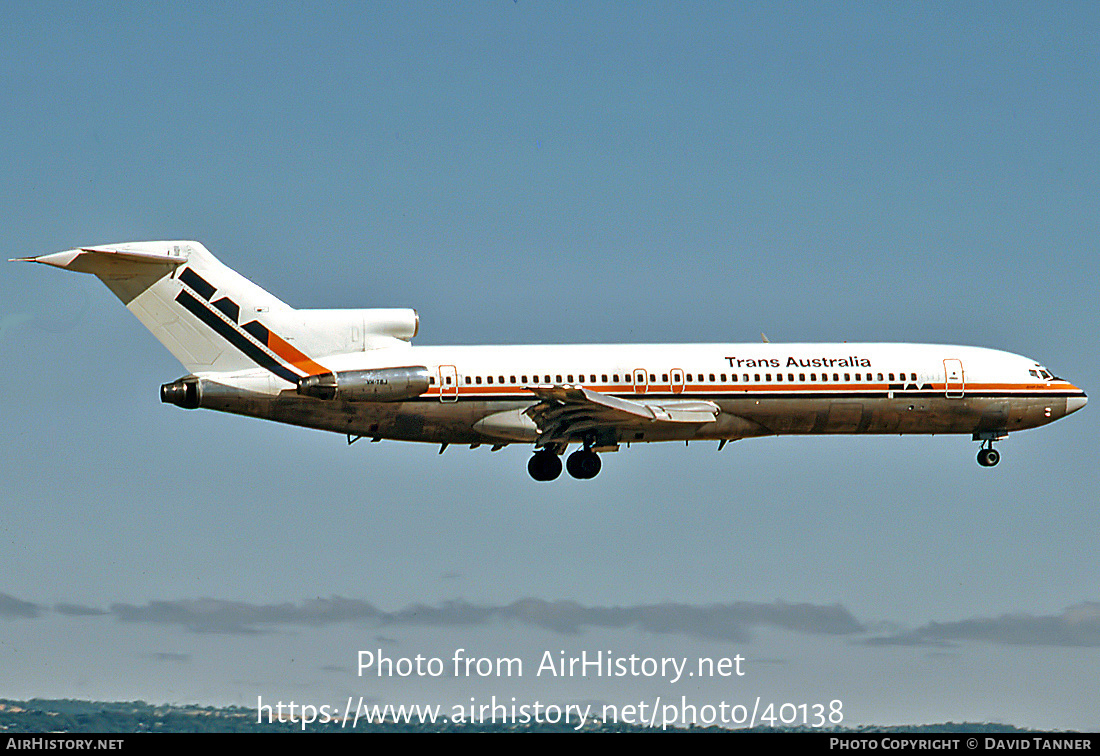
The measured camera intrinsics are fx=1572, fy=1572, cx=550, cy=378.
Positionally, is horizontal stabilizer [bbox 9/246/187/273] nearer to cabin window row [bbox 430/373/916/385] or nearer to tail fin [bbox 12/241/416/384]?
tail fin [bbox 12/241/416/384]

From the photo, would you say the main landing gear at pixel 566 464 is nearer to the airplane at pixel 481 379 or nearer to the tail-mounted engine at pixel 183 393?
the airplane at pixel 481 379

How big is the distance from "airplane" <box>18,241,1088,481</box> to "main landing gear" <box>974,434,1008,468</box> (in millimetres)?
2572

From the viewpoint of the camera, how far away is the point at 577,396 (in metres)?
49.8

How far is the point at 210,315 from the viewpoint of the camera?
1987 inches

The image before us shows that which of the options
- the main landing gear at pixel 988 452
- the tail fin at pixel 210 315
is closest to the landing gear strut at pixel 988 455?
the main landing gear at pixel 988 452

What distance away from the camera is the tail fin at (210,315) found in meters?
50.2

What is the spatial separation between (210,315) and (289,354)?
2.80 m

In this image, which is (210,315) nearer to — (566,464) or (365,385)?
(365,385)

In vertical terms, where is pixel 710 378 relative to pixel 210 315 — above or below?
below

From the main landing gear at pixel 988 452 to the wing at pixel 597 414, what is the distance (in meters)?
11.0

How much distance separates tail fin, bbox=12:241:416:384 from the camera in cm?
5016

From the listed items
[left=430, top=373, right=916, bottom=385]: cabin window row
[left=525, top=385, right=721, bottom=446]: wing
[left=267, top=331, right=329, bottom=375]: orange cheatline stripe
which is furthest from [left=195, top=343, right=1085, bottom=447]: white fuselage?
[left=267, top=331, right=329, bottom=375]: orange cheatline stripe

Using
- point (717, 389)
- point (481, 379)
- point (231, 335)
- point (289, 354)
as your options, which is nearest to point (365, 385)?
point (289, 354)
